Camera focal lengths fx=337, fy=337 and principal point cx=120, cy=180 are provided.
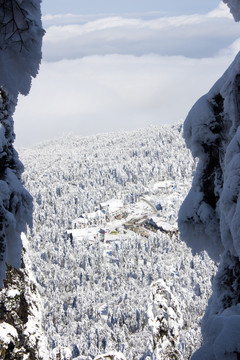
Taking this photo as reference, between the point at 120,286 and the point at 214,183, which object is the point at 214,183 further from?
the point at 120,286

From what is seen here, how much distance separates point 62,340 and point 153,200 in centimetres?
9000

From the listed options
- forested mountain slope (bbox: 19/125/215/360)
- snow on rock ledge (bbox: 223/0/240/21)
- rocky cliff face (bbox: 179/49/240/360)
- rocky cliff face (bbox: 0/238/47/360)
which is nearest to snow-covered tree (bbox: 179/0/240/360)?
rocky cliff face (bbox: 179/49/240/360)

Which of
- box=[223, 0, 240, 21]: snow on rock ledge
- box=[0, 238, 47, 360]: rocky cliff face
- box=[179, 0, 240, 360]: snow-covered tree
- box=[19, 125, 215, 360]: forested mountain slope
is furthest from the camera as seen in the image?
box=[19, 125, 215, 360]: forested mountain slope

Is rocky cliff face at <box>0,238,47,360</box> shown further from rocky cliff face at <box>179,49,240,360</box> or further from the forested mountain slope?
the forested mountain slope

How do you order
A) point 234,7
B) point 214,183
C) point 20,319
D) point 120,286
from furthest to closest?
point 120,286
point 20,319
point 214,183
point 234,7

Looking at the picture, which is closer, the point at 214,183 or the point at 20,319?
the point at 214,183

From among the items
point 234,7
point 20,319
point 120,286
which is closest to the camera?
point 234,7

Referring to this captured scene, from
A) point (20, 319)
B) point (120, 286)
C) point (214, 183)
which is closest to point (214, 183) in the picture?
point (214, 183)

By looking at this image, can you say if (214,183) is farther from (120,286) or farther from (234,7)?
(120,286)

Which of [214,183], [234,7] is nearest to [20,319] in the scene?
[214,183]

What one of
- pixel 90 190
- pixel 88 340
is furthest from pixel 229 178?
pixel 90 190

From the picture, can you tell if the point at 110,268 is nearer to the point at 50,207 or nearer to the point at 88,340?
the point at 88,340

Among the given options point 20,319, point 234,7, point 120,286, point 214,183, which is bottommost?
point 20,319

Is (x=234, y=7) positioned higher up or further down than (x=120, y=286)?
further down
